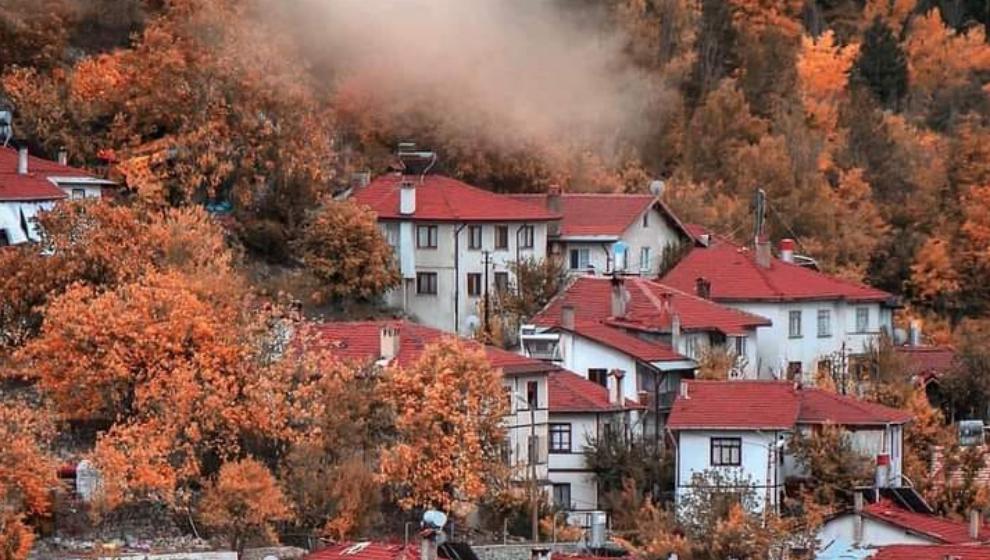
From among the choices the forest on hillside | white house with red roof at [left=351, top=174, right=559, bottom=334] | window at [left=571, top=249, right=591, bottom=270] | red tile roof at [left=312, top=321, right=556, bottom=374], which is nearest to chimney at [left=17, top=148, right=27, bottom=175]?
the forest on hillside

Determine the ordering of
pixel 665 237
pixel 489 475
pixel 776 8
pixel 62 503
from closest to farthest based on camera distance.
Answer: pixel 62 503 < pixel 489 475 < pixel 665 237 < pixel 776 8

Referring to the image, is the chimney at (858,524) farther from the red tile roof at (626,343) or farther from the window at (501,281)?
the window at (501,281)

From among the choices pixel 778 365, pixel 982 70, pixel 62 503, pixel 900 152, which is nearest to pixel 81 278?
pixel 62 503

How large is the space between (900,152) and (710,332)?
68.8ft

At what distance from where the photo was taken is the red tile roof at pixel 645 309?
6219cm

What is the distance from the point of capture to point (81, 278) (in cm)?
5584

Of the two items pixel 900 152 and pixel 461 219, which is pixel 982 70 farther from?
pixel 461 219

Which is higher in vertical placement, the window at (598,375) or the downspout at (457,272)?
the downspout at (457,272)

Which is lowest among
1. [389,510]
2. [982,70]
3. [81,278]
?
[389,510]

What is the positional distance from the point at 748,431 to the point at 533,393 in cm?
365

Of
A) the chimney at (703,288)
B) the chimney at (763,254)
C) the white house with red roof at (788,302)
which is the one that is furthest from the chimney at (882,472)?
the chimney at (763,254)

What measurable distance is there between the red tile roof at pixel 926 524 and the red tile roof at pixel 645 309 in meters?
7.78

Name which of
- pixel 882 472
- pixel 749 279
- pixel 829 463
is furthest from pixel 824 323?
pixel 882 472

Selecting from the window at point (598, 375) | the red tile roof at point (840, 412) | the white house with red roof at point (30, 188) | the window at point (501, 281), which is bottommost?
the red tile roof at point (840, 412)
